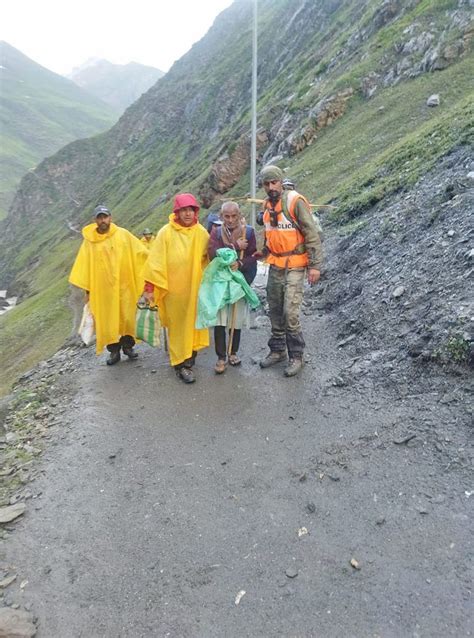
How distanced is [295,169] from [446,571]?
20570mm

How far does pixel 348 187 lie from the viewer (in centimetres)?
1334

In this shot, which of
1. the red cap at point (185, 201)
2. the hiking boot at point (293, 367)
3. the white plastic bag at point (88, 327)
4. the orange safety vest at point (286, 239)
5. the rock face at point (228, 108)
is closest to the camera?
the orange safety vest at point (286, 239)

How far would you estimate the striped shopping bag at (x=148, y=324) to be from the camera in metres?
7.00

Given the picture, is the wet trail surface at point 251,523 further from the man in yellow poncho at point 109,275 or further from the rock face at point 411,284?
the man in yellow poncho at point 109,275

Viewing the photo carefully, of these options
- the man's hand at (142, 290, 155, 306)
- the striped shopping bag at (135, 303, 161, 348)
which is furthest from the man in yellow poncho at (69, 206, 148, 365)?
the man's hand at (142, 290, 155, 306)

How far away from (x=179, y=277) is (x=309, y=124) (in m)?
22.6

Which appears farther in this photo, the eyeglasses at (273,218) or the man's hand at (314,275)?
the eyeglasses at (273,218)

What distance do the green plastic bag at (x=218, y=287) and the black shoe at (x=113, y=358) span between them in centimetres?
190

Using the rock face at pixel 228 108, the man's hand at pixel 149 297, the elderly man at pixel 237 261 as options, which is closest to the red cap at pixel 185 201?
the elderly man at pixel 237 261

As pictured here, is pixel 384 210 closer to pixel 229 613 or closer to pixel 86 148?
pixel 229 613

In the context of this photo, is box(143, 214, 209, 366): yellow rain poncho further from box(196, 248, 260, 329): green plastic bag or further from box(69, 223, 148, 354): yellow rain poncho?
box(69, 223, 148, 354): yellow rain poncho

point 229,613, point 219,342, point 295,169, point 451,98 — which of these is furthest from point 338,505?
point 295,169

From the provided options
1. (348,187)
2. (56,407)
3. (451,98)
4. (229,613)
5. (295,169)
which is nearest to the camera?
(229,613)

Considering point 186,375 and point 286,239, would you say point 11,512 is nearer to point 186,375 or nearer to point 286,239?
point 186,375
